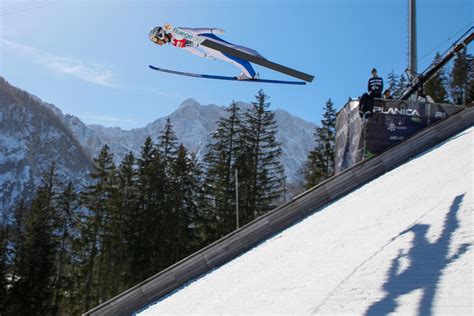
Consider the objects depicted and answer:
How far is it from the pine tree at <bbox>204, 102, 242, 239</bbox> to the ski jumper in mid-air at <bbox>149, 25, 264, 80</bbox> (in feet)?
62.7

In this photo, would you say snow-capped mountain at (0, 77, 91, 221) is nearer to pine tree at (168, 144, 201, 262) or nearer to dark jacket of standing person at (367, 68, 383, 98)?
pine tree at (168, 144, 201, 262)

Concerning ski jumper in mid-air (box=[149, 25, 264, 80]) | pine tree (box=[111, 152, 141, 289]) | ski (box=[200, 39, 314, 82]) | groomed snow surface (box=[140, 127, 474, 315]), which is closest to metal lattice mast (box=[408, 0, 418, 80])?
ski (box=[200, 39, 314, 82])

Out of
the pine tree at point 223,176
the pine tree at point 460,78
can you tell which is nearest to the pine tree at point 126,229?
the pine tree at point 223,176

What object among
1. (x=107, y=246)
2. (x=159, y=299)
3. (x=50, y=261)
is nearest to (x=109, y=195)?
(x=107, y=246)

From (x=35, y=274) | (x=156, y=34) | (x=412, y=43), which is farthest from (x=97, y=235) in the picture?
(x=412, y=43)

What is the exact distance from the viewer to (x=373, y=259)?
19.2ft

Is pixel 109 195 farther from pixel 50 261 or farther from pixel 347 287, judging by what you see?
pixel 347 287

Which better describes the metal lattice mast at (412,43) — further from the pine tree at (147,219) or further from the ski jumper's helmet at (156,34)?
the pine tree at (147,219)

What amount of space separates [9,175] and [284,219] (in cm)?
18462

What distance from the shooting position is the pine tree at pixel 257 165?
32.0m

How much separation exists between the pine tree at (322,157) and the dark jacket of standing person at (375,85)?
20.5 meters

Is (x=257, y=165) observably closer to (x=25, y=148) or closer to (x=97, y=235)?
(x=97, y=235)

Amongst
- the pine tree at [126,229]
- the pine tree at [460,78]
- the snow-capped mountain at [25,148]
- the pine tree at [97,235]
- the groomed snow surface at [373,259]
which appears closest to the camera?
the groomed snow surface at [373,259]

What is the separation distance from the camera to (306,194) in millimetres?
10727
